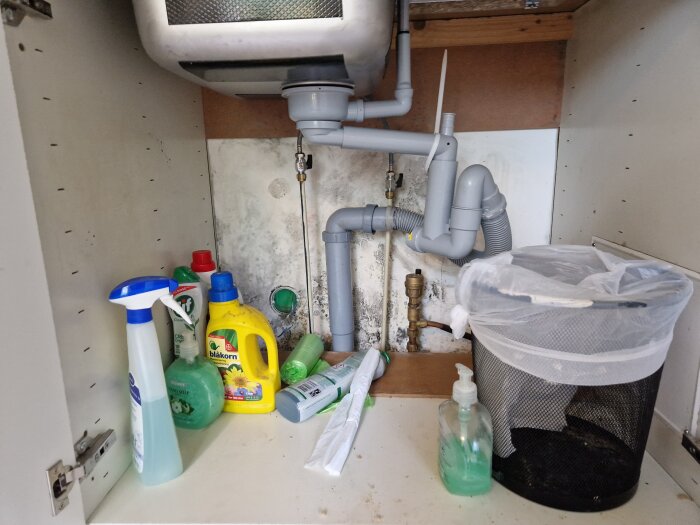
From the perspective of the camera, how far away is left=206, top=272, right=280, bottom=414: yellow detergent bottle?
0.94m

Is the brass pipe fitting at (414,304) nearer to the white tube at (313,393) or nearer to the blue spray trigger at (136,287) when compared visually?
the white tube at (313,393)

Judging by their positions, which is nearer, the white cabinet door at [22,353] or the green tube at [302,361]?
the white cabinet door at [22,353]

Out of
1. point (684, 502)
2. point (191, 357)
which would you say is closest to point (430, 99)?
point (191, 357)

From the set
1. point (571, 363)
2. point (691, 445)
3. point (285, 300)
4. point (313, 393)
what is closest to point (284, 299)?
point (285, 300)

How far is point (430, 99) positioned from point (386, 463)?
816mm

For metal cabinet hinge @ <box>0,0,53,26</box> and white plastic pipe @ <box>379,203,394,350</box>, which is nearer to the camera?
metal cabinet hinge @ <box>0,0,53,26</box>

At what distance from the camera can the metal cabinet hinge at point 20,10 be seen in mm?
555

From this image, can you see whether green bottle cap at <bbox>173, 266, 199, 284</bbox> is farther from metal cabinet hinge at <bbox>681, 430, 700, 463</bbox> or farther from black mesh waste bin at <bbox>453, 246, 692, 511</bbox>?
metal cabinet hinge at <bbox>681, 430, 700, 463</bbox>

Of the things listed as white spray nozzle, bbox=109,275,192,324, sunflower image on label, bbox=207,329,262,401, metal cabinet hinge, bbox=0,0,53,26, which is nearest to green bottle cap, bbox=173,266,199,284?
sunflower image on label, bbox=207,329,262,401

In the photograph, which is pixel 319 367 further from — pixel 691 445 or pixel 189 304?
pixel 691 445

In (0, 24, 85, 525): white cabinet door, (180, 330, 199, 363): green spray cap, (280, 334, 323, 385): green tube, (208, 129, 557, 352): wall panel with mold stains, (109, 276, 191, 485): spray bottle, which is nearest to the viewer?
(0, 24, 85, 525): white cabinet door

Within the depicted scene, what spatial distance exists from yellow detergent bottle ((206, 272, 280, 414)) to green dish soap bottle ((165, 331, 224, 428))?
1.8 inches

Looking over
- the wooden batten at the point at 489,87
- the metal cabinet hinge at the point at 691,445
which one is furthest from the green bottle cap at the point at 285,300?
the metal cabinet hinge at the point at 691,445

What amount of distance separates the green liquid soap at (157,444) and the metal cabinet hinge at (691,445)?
790 millimetres
